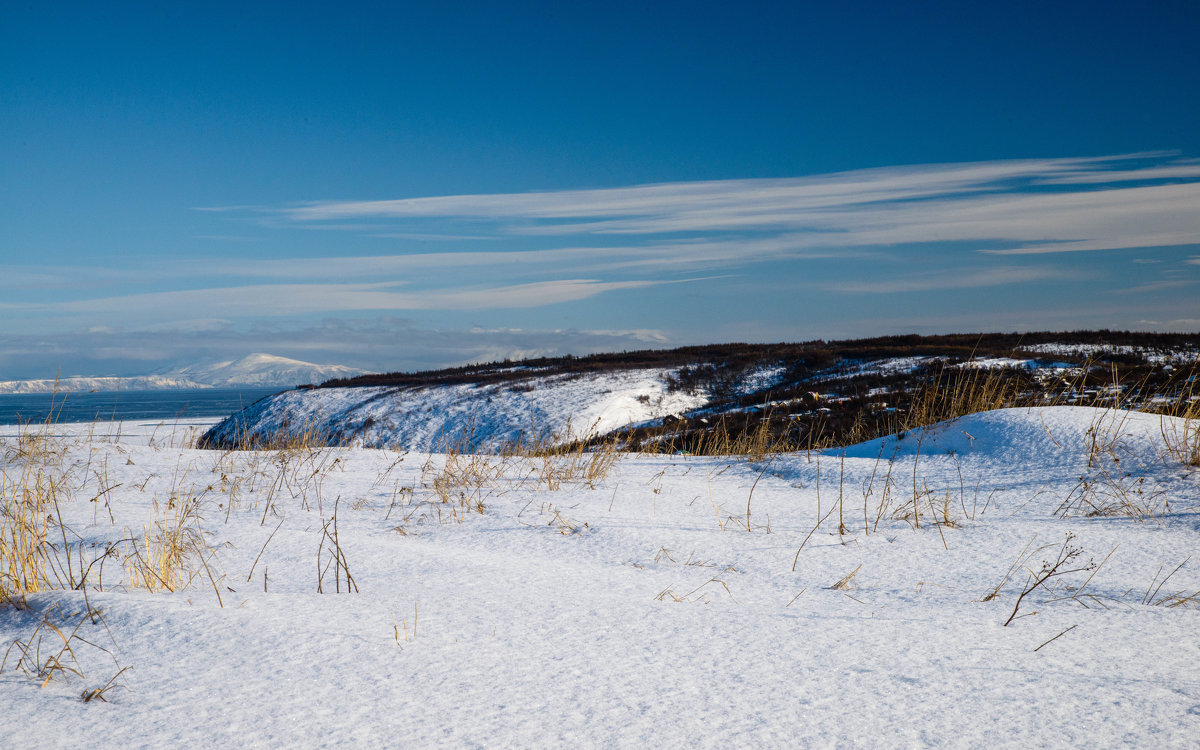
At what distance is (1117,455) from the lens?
5.38m

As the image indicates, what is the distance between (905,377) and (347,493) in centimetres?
1463

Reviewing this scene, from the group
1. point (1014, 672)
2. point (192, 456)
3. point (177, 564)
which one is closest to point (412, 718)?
point (1014, 672)

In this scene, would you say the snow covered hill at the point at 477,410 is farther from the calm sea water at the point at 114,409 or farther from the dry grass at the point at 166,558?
the dry grass at the point at 166,558

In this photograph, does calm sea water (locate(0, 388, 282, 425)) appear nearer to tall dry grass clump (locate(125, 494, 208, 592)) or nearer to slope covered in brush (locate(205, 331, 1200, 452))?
tall dry grass clump (locate(125, 494, 208, 592))

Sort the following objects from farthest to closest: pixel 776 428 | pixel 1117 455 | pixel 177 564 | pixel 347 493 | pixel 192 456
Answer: pixel 776 428
pixel 192 456
pixel 1117 455
pixel 347 493
pixel 177 564

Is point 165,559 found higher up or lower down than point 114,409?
lower down

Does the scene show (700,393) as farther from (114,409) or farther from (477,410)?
(114,409)

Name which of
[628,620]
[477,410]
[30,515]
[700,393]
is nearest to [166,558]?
[628,620]

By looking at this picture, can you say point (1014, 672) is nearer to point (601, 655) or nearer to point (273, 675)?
point (601, 655)

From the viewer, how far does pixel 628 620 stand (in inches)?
95.5

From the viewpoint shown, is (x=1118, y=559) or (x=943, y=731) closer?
(x=943, y=731)

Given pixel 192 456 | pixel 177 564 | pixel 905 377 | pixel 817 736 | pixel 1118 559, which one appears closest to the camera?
pixel 817 736

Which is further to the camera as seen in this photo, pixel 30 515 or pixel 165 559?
pixel 30 515

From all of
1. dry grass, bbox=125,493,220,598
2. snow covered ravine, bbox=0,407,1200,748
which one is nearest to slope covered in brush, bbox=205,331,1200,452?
snow covered ravine, bbox=0,407,1200,748
